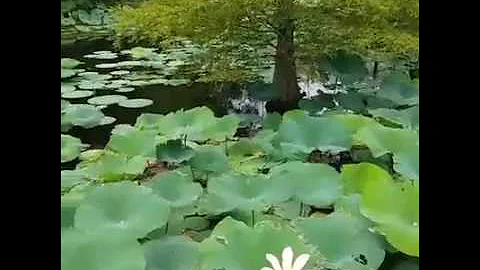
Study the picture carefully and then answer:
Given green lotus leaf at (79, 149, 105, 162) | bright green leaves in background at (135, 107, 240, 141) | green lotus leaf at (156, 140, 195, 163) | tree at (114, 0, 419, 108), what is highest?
tree at (114, 0, 419, 108)

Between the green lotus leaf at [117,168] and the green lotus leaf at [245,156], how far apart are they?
0.26m

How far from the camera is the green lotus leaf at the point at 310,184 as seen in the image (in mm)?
1249

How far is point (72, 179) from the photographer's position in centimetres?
160

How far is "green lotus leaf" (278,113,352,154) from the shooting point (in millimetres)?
1581

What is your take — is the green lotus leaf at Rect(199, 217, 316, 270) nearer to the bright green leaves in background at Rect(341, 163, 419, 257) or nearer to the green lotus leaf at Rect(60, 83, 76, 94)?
the bright green leaves in background at Rect(341, 163, 419, 257)

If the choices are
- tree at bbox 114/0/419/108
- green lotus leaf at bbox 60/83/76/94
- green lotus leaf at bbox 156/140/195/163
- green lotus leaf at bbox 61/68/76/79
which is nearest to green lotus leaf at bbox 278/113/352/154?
green lotus leaf at bbox 156/140/195/163

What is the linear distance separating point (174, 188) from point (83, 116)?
4.22 ft

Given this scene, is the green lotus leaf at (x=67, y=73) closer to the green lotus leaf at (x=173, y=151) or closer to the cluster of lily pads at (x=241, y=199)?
the cluster of lily pads at (x=241, y=199)

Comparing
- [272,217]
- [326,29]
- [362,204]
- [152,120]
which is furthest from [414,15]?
[362,204]

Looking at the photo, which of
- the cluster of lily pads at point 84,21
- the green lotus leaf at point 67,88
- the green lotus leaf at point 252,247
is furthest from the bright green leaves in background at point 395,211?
the cluster of lily pads at point 84,21

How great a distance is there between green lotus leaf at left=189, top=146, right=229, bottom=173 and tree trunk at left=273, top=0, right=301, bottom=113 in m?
1.06

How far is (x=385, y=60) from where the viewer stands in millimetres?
2789
